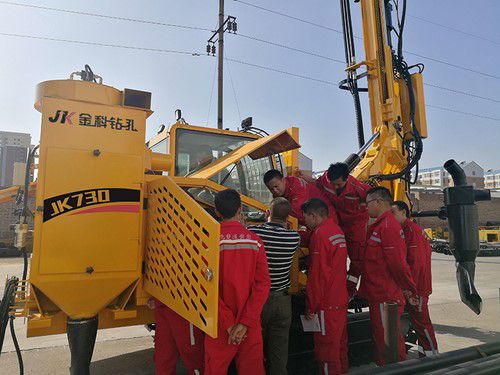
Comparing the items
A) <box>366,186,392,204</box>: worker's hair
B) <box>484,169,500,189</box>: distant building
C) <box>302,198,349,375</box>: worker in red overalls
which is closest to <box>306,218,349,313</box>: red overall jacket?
<box>302,198,349,375</box>: worker in red overalls

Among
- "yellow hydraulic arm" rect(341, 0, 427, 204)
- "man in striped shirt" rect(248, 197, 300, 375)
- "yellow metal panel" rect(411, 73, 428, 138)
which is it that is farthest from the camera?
"yellow metal panel" rect(411, 73, 428, 138)

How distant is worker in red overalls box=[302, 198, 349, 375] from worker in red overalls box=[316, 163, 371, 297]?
0.94 metres

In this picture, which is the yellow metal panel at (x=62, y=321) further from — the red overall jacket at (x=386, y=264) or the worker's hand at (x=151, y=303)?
the red overall jacket at (x=386, y=264)

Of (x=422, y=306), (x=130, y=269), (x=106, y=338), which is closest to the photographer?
(x=130, y=269)

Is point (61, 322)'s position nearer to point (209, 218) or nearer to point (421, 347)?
point (209, 218)

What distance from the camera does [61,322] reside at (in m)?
2.81

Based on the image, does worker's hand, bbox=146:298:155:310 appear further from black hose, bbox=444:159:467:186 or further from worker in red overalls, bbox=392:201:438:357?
worker in red overalls, bbox=392:201:438:357

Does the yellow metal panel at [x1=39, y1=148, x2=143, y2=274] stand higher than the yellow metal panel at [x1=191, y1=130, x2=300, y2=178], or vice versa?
the yellow metal panel at [x1=191, y1=130, x2=300, y2=178]

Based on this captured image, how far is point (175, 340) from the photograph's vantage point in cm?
305

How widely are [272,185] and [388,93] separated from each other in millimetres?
2911

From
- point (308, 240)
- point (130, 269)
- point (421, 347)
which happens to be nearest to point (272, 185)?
point (308, 240)

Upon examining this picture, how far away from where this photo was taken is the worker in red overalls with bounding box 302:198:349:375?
3430mm

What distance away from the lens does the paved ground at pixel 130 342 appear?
4525mm

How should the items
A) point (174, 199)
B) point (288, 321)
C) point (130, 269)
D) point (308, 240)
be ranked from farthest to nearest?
point (308, 240) → point (288, 321) → point (130, 269) → point (174, 199)
